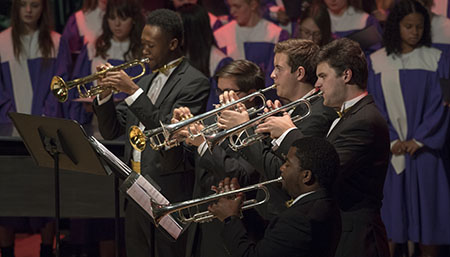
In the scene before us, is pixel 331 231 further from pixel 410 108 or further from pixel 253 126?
pixel 410 108

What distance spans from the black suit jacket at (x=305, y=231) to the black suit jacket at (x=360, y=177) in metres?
0.32

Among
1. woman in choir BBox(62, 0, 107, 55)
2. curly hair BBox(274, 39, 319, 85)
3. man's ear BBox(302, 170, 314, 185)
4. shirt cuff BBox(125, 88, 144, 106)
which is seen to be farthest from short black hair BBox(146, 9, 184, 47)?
woman in choir BBox(62, 0, 107, 55)

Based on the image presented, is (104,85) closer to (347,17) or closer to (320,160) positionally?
(320,160)

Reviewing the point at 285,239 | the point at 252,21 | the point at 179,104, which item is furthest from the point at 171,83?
the point at 252,21

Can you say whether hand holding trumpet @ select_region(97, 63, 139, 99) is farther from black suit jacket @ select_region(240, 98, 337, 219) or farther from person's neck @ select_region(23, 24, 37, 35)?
person's neck @ select_region(23, 24, 37, 35)

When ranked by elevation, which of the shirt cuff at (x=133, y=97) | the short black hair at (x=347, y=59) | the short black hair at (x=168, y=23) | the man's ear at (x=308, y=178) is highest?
the short black hair at (x=168, y=23)

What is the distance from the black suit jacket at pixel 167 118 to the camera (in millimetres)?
4758

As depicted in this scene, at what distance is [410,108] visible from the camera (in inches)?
254

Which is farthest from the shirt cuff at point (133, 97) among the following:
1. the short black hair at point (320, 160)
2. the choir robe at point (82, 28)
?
the choir robe at point (82, 28)

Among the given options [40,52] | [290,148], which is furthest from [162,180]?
[40,52]

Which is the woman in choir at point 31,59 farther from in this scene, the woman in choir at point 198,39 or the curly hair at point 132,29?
the woman in choir at point 198,39

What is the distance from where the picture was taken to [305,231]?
3.34 metres

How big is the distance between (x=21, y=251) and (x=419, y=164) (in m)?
3.27

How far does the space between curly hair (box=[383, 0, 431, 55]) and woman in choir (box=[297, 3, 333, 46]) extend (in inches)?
19.4
